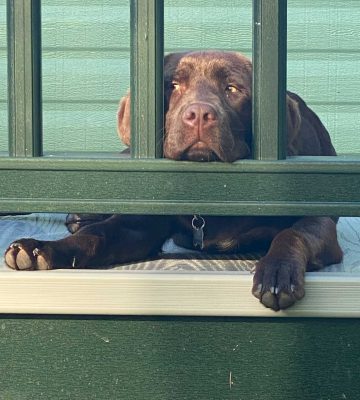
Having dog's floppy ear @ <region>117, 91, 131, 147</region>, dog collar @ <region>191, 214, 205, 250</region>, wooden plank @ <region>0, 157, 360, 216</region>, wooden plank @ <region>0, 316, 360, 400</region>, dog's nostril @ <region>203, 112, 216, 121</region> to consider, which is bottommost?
wooden plank @ <region>0, 316, 360, 400</region>

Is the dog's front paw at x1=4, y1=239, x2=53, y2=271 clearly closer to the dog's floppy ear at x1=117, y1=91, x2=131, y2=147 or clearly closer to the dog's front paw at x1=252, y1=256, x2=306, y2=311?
the dog's front paw at x1=252, y1=256, x2=306, y2=311

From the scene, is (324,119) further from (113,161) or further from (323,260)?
(113,161)

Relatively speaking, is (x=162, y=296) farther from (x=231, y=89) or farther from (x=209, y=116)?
(x=231, y=89)

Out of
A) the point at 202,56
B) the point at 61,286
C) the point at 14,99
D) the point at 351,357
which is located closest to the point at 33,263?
the point at 61,286

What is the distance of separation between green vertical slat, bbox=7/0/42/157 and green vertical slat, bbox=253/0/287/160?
0.53m

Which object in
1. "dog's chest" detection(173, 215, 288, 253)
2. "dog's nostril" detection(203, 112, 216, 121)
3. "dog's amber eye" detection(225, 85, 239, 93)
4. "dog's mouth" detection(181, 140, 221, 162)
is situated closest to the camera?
"dog's mouth" detection(181, 140, 221, 162)

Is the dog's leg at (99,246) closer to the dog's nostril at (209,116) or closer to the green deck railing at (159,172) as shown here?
the green deck railing at (159,172)

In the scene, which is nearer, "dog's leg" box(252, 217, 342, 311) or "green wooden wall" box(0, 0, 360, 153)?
"dog's leg" box(252, 217, 342, 311)

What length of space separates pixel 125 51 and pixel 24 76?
3133mm

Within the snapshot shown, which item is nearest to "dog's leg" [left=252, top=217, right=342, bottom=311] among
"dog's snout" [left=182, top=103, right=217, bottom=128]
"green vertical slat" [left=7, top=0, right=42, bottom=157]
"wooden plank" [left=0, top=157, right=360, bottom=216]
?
"wooden plank" [left=0, top=157, right=360, bottom=216]

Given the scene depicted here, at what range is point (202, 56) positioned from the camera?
380 cm

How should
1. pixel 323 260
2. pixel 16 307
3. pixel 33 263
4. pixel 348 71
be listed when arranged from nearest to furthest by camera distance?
pixel 16 307, pixel 33 263, pixel 323 260, pixel 348 71

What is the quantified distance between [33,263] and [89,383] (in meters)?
0.37

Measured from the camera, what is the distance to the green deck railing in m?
2.73
